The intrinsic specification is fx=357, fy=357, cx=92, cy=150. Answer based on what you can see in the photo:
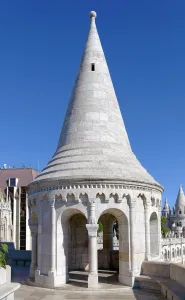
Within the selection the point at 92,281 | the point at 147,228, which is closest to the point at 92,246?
the point at 92,281

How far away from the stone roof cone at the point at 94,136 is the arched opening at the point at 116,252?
1.95m

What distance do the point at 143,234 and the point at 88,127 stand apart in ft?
18.6

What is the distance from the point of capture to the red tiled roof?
199 ft

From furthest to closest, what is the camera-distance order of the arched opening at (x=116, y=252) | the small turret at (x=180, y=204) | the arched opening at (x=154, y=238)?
1. the small turret at (x=180, y=204)
2. the arched opening at (x=154, y=238)
3. the arched opening at (x=116, y=252)

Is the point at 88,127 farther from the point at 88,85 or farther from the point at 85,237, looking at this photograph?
the point at 85,237

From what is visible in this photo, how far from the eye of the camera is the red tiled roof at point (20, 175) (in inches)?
2382

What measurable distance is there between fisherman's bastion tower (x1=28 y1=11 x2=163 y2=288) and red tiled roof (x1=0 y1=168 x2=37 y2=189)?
1711 inches

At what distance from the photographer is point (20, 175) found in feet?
202

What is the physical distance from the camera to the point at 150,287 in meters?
14.7

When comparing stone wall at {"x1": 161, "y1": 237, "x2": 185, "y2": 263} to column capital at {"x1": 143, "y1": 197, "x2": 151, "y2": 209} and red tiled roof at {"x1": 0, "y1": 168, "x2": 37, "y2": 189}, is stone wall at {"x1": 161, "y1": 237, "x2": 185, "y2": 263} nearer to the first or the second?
red tiled roof at {"x1": 0, "y1": 168, "x2": 37, "y2": 189}

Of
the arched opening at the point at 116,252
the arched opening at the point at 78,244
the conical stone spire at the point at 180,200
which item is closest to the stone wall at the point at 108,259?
the arched opening at the point at 116,252

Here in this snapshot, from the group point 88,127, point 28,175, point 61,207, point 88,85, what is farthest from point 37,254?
point 28,175

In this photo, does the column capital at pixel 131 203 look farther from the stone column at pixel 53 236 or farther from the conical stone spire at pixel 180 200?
the conical stone spire at pixel 180 200

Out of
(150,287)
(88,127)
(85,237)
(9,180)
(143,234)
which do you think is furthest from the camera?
(9,180)
